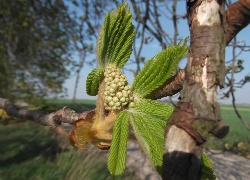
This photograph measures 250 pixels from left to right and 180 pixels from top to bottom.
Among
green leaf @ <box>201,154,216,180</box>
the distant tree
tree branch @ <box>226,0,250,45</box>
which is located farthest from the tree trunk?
the distant tree

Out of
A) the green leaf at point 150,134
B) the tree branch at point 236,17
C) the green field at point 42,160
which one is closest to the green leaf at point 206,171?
the green leaf at point 150,134

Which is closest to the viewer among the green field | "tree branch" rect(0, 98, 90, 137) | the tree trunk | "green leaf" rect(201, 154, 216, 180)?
the tree trunk

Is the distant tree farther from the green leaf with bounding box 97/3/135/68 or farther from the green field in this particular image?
the green leaf with bounding box 97/3/135/68

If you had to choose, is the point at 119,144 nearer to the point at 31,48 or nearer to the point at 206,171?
the point at 206,171

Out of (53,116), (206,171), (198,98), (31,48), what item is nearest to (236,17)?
(198,98)

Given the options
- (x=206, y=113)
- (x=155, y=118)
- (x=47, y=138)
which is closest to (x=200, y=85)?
(x=206, y=113)

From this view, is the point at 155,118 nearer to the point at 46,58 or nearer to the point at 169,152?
the point at 169,152
